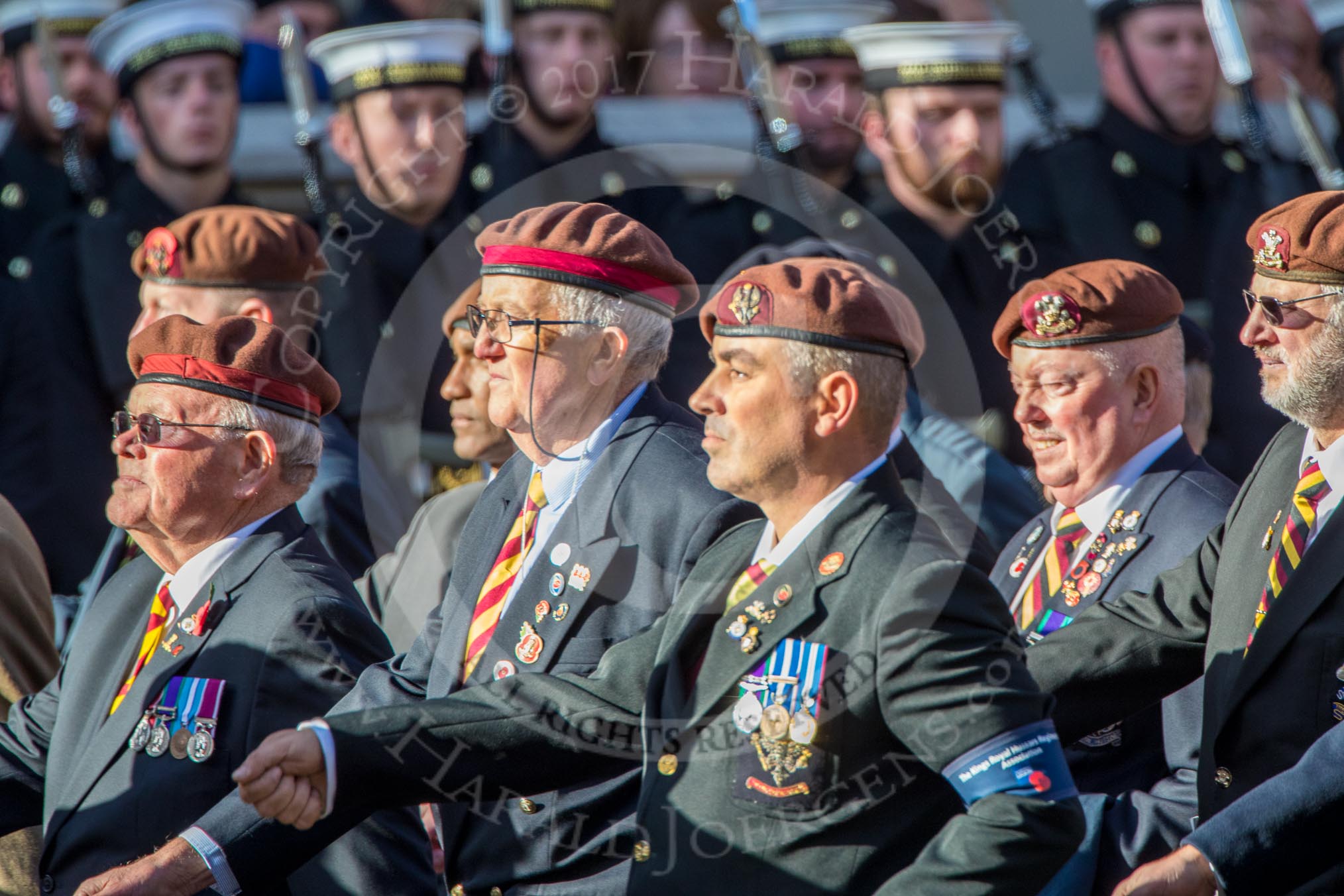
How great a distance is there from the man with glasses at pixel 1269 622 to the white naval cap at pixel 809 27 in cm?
347

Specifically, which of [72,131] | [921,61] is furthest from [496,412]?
[72,131]

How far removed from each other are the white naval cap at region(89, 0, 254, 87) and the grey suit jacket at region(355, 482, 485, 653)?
2.62m

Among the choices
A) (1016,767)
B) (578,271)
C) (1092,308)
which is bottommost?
(1016,767)

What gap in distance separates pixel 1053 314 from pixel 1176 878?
72.2 inches

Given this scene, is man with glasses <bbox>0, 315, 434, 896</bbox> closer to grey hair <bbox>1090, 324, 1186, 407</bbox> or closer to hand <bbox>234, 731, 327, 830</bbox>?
hand <bbox>234, 731, 327, 830</bbox>

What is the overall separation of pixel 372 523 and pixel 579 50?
96.8 inches

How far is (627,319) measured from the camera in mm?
3951

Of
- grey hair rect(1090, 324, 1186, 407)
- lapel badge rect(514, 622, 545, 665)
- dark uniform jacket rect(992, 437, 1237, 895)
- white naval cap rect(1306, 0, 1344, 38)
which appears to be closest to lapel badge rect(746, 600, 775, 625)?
lapel badge rect(514, 622, 545, 665)

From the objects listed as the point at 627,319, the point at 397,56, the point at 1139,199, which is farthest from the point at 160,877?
the point at 1139,199

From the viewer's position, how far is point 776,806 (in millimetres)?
3027

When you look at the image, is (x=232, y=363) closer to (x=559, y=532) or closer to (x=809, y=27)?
(x=559, y=532)

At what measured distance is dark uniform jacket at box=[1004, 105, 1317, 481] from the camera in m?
7.06

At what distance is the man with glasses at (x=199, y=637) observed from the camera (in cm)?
381

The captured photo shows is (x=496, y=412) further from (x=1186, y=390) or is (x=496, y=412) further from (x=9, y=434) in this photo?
(x=9, y=434)
